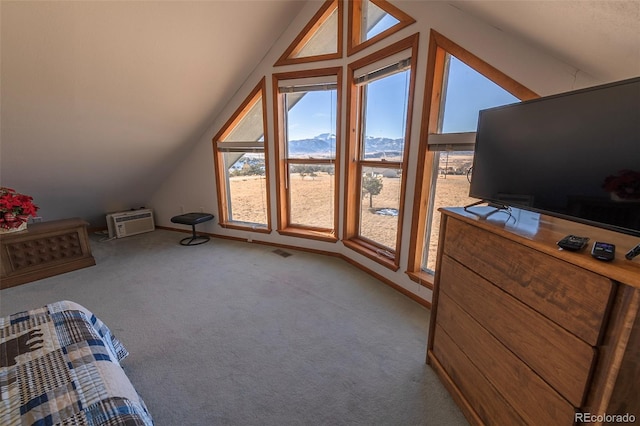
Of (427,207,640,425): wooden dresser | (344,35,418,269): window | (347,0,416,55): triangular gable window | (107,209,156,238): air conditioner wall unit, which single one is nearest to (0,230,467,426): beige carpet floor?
(427,207,640,425): wooden dresser

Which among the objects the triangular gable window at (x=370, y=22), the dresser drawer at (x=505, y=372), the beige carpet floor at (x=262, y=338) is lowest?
the beige carpet floor at (x=262, y=338)

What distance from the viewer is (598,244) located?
826 millimetres

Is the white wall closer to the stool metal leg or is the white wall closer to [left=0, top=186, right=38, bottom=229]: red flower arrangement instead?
the stool metal leg

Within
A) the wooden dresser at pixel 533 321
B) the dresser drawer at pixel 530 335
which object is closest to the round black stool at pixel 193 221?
the wooden dresser at pixel 533 321

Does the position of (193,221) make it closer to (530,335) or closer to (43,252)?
(43,252)

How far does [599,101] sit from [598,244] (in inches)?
19.1

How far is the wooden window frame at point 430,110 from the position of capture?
65.7 inches

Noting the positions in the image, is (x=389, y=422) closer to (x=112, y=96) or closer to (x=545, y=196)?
(x=545, y=196)

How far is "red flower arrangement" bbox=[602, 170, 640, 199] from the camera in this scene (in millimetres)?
794

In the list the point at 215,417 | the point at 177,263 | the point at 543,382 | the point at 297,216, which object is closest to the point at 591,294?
the point at 543,382

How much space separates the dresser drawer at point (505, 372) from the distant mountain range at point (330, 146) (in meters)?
1.55

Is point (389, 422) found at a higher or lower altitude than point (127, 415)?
lower

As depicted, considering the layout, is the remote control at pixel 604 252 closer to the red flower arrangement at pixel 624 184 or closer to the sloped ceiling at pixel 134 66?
the red flower arrangement at pixel 624 184

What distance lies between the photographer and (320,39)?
118 inches
